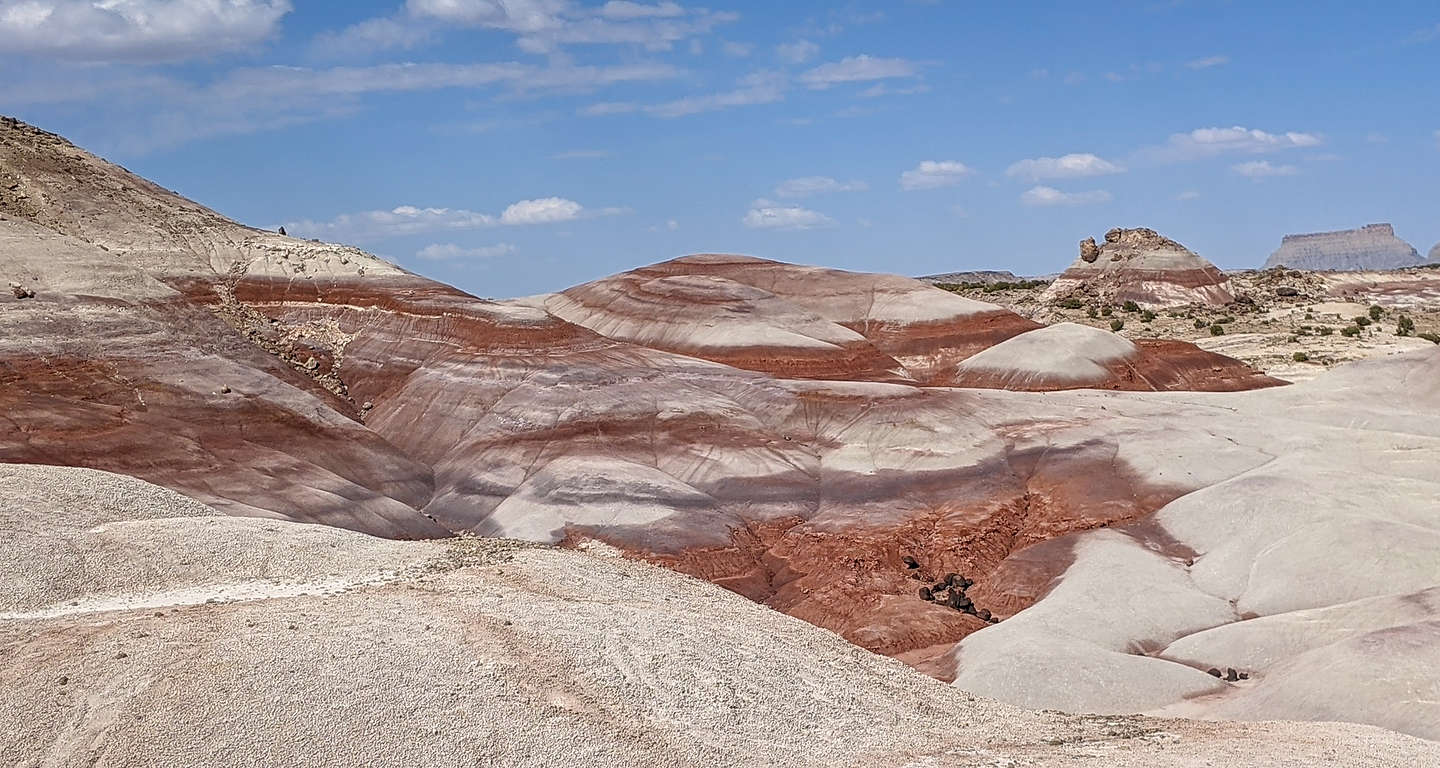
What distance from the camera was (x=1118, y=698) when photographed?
19344 mm

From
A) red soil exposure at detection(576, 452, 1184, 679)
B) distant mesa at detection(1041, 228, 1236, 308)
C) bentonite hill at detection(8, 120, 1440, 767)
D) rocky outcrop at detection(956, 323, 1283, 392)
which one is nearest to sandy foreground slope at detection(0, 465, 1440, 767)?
bentonite hill at detection(8, 120, 1440, 767)

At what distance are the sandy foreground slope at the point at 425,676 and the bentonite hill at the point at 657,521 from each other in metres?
0.06

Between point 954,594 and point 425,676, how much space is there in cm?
1439

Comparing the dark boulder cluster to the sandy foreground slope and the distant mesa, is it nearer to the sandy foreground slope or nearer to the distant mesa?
the sandy foreground slope

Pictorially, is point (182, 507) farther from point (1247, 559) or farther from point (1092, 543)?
point (1247, 559)

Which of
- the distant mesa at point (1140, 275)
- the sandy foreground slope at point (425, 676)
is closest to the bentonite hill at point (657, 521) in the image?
the sandy foreground slope at point (425, 676)

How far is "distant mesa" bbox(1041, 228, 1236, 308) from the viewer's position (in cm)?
6988

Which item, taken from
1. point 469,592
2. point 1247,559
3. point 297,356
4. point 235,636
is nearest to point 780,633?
point 469,592

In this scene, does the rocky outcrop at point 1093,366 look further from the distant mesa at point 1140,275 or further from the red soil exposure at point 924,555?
the distant mesa at point 1140,275

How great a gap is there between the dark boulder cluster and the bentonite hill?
13 cm

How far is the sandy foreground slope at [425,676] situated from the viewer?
12984 mm

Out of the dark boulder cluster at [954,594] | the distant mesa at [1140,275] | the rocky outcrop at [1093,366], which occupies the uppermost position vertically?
the distant mesa at [1140,275]

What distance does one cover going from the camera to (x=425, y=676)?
1434cm

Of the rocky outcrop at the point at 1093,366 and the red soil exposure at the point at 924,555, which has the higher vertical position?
the rocky outcrop at the point at 1093,366
